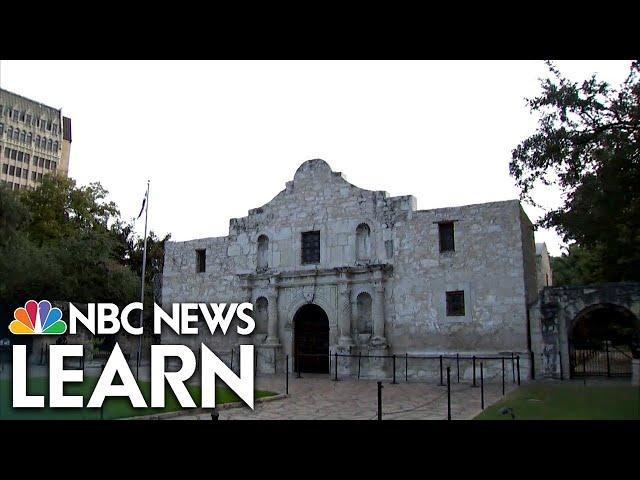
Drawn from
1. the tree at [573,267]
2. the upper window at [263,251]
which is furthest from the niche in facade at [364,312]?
the tree at [573,267]

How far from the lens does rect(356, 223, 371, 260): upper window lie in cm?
1944

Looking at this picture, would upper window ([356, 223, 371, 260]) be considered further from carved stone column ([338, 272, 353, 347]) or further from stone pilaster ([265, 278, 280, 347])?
stone pilaster ([265, 278, 280, 347])

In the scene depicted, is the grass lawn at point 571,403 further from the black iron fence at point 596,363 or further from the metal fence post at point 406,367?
the metal fence post at point 406,367

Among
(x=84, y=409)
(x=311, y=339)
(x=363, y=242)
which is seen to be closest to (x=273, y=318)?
(x=311, y=339)

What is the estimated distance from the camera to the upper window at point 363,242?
63.8 ft

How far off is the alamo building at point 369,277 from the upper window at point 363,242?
0.03 m

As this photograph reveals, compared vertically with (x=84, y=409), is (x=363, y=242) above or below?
above

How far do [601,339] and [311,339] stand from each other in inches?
388

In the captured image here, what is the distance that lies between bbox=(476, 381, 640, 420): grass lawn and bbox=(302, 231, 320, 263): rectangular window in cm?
839

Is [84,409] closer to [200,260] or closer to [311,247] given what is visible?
[311,247]

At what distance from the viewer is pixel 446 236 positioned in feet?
60.2
